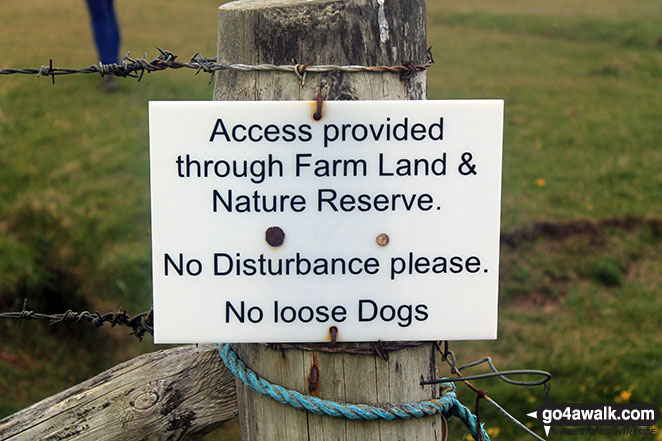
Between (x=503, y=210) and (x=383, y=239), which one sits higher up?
(x=383, y=239)

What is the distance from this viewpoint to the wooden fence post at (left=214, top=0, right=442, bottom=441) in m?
1.43

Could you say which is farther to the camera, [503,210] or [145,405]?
[503,210]

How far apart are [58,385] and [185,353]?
268 centimetres

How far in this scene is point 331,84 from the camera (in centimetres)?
145

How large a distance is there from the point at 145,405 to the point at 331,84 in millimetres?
1011

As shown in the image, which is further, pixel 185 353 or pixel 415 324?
pixel 185 353

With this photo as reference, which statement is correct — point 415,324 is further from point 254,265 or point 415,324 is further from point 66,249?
point 66,249

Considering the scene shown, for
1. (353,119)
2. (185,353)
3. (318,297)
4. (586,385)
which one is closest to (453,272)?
(318,297)

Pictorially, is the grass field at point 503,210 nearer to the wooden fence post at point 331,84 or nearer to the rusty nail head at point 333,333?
the wooden fence post at point 331,84

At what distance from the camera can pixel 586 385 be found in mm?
3928

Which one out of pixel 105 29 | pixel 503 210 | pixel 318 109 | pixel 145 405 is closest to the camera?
pixel 318 109

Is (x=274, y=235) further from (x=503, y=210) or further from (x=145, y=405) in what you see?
(x=503, y=210)

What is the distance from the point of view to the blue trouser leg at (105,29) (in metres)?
7.17

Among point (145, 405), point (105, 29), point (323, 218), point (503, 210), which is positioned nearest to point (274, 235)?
point (323, 218)
